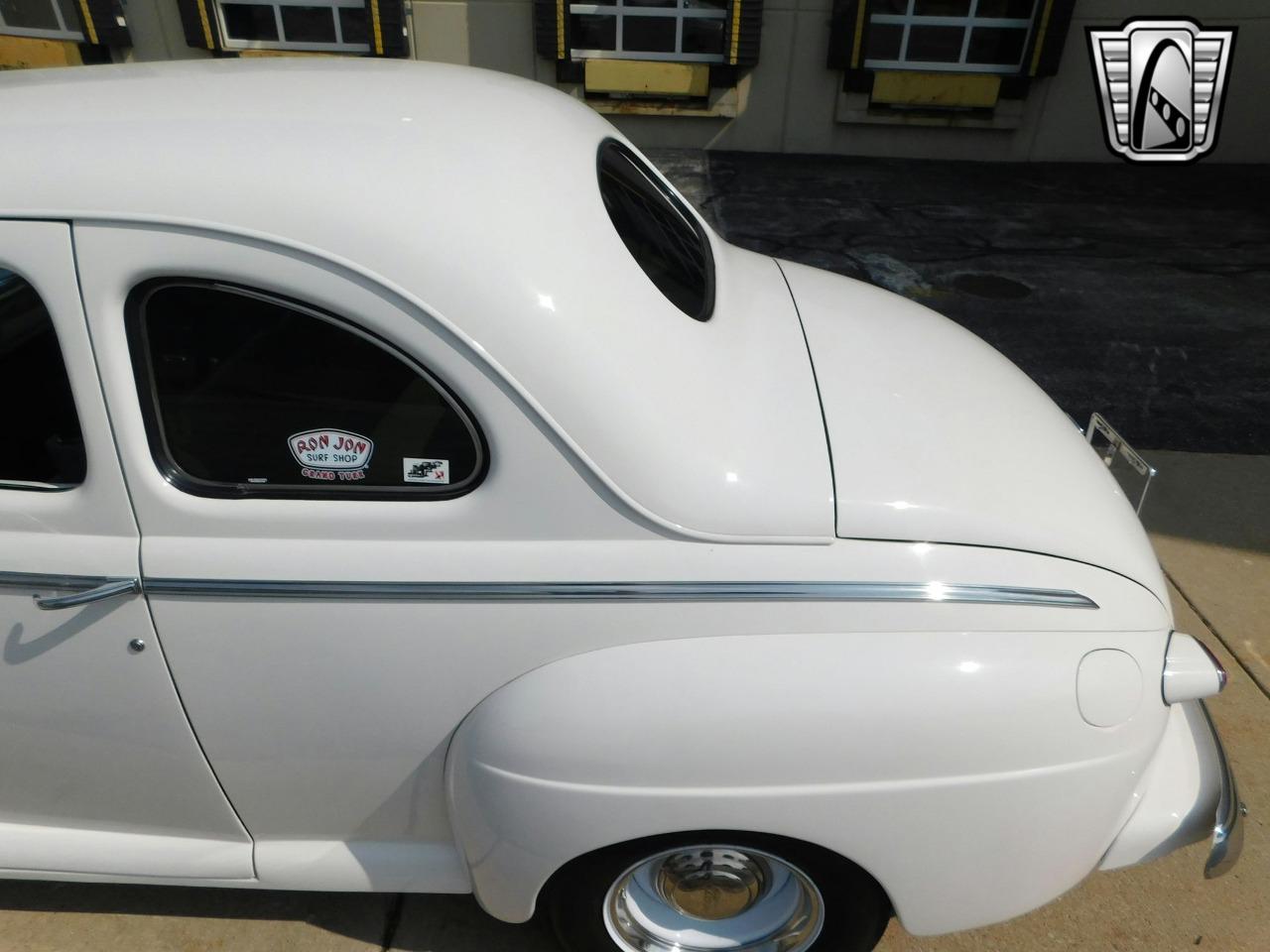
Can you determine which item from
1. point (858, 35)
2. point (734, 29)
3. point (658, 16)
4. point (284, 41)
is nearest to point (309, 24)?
point (284, 41)

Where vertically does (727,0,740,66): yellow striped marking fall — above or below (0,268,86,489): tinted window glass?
below

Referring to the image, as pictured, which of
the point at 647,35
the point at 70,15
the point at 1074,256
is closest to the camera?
the point at 1074,256

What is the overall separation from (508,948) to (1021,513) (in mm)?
1568

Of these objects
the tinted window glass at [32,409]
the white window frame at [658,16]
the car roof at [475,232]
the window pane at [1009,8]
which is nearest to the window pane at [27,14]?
the white window frame at [658,16]

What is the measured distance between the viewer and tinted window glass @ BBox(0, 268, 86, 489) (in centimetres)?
163

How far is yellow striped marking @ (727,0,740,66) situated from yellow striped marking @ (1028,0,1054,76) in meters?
3.06

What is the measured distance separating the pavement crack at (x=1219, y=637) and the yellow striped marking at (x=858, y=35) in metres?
7.54

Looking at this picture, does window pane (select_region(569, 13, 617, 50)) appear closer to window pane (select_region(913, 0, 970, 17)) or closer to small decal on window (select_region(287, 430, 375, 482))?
window pane (select_region(913, 0, 970, 17))

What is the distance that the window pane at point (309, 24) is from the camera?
11406mm

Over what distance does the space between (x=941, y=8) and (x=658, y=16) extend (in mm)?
3312

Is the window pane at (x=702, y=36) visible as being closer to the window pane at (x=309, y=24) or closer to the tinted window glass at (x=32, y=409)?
the window pane at (x=309, y=24)

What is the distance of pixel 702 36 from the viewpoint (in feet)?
32.7

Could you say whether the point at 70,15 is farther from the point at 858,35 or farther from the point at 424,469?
the point at 424,469


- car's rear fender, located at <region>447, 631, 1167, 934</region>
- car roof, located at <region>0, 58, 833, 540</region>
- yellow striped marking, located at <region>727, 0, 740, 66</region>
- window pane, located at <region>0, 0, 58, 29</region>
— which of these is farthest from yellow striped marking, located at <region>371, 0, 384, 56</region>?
car's rear fender, located at <region>447, 631, 1167, 934</region>
